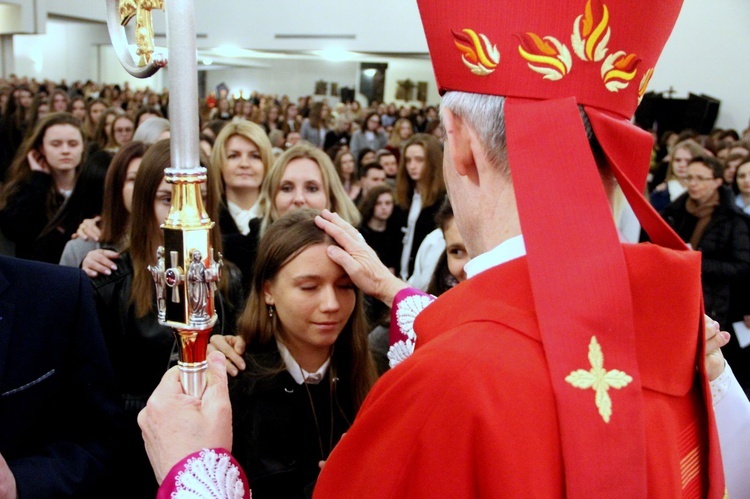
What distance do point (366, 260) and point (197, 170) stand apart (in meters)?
0.95

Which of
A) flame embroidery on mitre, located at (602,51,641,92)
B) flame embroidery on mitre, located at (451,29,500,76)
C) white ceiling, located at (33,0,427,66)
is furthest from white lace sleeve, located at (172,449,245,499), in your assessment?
white ceiling, located at (33,0,427,66)

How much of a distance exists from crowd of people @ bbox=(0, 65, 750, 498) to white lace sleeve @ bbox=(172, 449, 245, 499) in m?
0.64

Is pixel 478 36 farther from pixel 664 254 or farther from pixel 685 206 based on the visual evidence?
pixel 685 206

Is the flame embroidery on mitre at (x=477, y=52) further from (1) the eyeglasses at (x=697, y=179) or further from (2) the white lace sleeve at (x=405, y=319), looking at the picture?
(1) the eyeglasses at (x=697, y=179)

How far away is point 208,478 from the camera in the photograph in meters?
1.13

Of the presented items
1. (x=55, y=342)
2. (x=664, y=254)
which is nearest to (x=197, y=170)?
(x=664, y=254)

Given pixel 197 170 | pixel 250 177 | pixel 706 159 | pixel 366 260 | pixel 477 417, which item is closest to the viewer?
pixel 477 417

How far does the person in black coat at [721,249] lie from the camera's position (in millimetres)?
4371

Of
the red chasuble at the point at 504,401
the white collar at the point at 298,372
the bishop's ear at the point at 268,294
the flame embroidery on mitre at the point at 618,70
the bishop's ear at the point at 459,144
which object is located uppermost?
the flame embroidery on mitre at the point at 618,70

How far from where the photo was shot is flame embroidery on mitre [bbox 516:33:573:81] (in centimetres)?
108

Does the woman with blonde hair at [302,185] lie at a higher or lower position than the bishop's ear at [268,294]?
higher

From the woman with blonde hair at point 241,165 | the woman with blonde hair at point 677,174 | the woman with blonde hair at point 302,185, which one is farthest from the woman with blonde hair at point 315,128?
the woman with blonde hair at point 302,185

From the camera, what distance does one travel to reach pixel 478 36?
1.11m

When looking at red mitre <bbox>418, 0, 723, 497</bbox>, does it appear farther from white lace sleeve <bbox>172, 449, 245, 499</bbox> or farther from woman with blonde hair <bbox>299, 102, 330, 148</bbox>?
woman with blonde hair <bbox>299, 102, 330, 148</bbox>
